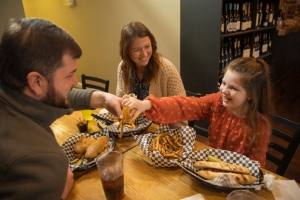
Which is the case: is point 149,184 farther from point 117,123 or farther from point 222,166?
point 117,123

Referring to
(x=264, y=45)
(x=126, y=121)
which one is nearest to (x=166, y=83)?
(x=126, y=121)

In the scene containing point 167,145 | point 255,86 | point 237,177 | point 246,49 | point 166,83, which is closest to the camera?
point 237,177

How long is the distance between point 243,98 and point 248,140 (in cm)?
25

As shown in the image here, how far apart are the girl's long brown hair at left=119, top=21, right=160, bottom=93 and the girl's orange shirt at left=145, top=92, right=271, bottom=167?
1.76 ft

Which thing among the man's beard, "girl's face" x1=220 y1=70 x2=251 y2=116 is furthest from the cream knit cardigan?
the man's beard

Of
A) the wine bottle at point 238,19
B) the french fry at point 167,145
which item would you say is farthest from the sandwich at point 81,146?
the wine bottle at point 238,19

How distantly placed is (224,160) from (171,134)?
1.02 ft

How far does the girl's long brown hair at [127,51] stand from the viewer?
1759mm

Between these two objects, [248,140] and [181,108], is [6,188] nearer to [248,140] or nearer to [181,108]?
[181,108]

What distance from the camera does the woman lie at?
1780 mm

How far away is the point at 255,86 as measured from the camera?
1293mm

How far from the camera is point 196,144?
4.01 ft

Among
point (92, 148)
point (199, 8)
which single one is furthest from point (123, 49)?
point (199, 8)

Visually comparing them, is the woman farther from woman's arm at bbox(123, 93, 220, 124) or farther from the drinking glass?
the drinking glass
